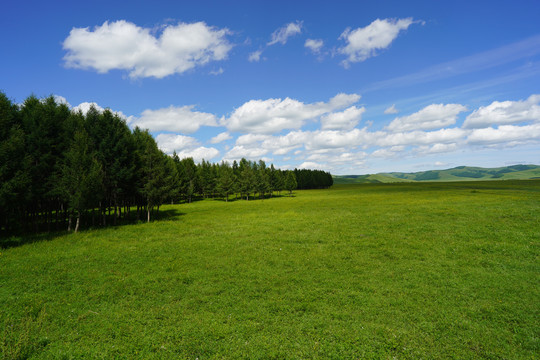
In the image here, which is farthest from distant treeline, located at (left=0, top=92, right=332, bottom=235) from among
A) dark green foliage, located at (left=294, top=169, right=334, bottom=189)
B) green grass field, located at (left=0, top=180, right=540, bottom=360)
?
dark green foliage, located at (left=294, top=169, right=334, bottom=189)

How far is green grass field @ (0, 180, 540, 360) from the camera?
9867 millimetres

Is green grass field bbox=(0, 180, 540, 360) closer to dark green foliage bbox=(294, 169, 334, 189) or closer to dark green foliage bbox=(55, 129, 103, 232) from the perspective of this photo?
dark green foliage bbox=(55, 129, 103, 232)

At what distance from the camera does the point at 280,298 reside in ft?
45.6

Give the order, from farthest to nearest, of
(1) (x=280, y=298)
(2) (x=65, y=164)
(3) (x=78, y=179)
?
(2) (x=65, y=164) < (3) (x=78, y=179) < (1) (x=280, y=298)

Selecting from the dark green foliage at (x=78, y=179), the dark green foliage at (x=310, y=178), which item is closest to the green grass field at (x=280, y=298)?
the dark green foliage at (x=78, y=179)

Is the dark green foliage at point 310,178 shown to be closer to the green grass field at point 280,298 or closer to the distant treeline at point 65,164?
the distant treeline at point 65,164

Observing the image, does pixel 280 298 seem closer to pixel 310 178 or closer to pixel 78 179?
pixel 78 179

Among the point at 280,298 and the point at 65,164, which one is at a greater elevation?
the point at 65,164

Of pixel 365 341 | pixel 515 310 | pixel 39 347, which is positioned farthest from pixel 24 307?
pixel 515 310

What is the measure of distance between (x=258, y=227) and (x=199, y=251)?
12.3 m

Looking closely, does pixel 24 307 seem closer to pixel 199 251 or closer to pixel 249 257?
pixel 199 251

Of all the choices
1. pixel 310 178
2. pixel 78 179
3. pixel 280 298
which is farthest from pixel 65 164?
pixel 310 178

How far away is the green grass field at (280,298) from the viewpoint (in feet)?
32.4

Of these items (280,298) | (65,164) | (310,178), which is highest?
(65,164)
